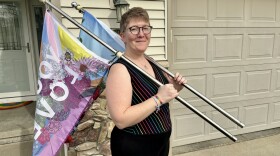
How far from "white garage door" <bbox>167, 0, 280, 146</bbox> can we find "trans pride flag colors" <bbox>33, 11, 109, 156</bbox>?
5.12ft

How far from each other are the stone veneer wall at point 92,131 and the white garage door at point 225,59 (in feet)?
3.59

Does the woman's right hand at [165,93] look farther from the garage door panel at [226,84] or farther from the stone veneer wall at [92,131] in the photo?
the garage door panel at [226,84]

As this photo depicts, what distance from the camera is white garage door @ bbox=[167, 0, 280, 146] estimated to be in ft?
11.0

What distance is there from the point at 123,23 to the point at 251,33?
300 cm

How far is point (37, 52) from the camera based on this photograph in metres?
4.07

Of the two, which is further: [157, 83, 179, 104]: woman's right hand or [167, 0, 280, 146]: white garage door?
[167, 0, 280, 146]: white garage door

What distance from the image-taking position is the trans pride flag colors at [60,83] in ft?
6.00

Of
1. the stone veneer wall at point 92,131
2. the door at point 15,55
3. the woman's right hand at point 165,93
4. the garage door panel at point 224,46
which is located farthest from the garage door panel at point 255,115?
the door at point 15,55

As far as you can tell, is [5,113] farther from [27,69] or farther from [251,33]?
[251,33]

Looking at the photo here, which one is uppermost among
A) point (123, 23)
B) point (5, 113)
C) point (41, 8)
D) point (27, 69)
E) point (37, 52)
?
point (41, 8)

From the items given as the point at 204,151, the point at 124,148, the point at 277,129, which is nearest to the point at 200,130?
the point at 204,151

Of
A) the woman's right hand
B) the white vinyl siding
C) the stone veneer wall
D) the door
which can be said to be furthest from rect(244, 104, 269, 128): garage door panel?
the door

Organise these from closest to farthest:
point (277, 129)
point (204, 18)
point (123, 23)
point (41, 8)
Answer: point (123, 23) < point (204, 18) < point (41, 8) < point (277, 129)

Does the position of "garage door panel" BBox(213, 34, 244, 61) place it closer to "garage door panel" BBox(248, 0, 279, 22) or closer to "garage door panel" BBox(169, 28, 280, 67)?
"garage door panel" BBox(169, 28, 280, 67)
